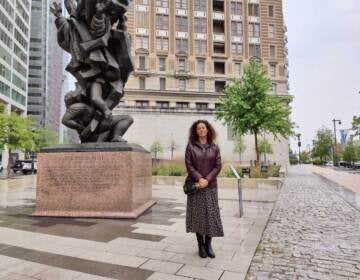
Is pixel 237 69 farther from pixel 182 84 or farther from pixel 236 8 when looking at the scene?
pixel 236 8

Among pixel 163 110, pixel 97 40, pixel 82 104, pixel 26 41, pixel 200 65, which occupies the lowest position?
A: pixel 82 104

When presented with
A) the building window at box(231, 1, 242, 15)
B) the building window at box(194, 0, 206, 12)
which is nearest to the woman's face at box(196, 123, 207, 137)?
the building window at box(194, 0, 206, 12)

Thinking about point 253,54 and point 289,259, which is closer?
point 289,259

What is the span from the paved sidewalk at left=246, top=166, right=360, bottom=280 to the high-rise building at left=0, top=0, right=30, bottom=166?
151ft

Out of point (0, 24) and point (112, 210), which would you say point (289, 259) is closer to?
point (112, 210)

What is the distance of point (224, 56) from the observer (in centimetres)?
5544

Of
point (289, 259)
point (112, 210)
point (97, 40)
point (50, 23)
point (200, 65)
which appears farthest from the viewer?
point (50, 23)

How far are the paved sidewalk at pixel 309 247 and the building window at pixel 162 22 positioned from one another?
1963 inches

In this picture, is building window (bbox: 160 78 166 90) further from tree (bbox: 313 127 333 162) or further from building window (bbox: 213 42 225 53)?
tree (bbox: 313 127 333 162)

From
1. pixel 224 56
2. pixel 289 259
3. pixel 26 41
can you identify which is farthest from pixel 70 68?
pixel 26 41

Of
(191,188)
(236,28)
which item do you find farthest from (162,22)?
(191,188)

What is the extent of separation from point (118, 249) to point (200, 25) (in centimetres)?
5520

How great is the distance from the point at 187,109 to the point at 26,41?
1367 inches

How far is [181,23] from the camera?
5462cm
